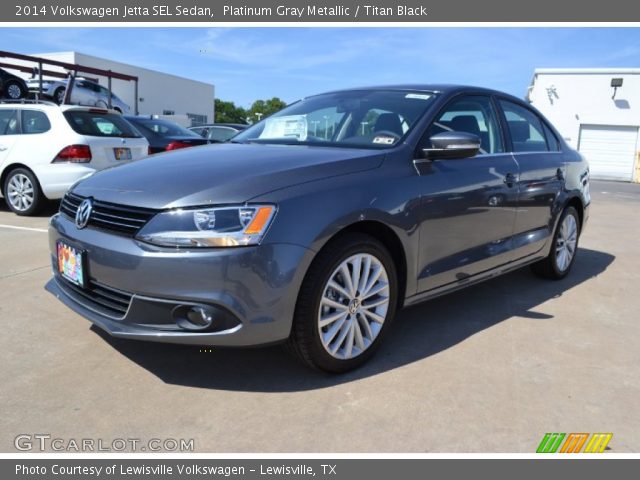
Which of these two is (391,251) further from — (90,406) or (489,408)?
(90,406)

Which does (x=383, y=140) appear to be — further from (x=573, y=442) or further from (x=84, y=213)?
(x=573, y=442)

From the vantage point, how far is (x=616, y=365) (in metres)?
3.22

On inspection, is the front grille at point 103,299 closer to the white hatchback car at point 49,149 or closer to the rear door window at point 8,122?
the white hatchback car at point 49,149

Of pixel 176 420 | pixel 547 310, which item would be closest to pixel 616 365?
pixel 547 310

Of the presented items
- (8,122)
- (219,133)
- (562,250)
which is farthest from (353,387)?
(219,133)

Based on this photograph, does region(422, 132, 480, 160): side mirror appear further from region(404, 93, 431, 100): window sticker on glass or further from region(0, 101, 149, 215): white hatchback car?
region(0, 101, 149, 215): white hatchback car

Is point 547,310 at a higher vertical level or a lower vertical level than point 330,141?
lower

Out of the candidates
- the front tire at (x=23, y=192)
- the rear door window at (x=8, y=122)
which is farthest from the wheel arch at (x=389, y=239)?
the rear door window at (x=8, y=122)

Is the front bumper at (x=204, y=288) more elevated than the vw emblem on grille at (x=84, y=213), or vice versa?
the vw emblem on grille at (x=84, y=213)

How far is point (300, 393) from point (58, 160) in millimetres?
5767

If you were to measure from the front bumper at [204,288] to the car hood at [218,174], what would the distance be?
241 millimetres

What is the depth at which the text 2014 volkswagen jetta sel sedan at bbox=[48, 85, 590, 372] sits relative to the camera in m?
2.47

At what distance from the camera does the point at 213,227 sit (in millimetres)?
2461
